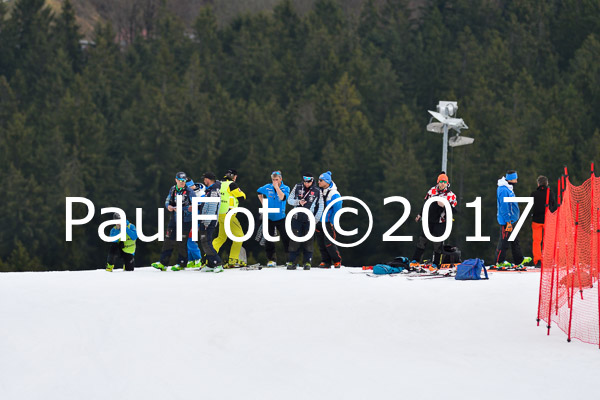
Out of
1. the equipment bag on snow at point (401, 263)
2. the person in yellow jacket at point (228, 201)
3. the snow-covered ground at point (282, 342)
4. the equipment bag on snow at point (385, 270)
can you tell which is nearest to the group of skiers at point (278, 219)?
the person in yellow jacket at point (228, 201)

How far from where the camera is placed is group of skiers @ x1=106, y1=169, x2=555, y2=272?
15.7 metres

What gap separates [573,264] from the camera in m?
12.2

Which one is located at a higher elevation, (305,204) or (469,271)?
(305,204)

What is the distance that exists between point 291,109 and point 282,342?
183 feet

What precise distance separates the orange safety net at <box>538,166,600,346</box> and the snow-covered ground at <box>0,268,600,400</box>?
0.98 feet

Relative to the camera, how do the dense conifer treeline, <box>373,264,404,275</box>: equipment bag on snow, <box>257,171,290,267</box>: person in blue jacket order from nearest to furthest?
<box>373,264,404,275</box>: equipment bag on snow, <box>257,171,290,267</box>: person in blue jacket, the dense conifer treeline

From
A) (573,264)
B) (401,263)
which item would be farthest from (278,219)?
(573,264)

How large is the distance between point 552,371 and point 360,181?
4976 cm

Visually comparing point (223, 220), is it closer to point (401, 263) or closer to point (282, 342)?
point (401, 263)

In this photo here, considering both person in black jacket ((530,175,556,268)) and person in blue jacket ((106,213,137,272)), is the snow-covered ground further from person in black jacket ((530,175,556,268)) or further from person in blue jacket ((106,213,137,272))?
person in black jacket ((530,175,556,268))

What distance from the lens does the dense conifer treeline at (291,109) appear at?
179ft

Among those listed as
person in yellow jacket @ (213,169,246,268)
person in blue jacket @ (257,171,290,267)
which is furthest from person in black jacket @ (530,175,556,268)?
person in yellow jacket @ (213,169,246,268)

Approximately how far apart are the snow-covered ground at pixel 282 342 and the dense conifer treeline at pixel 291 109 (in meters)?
32.8

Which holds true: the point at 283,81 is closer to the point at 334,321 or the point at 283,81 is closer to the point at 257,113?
the point at 257,113
